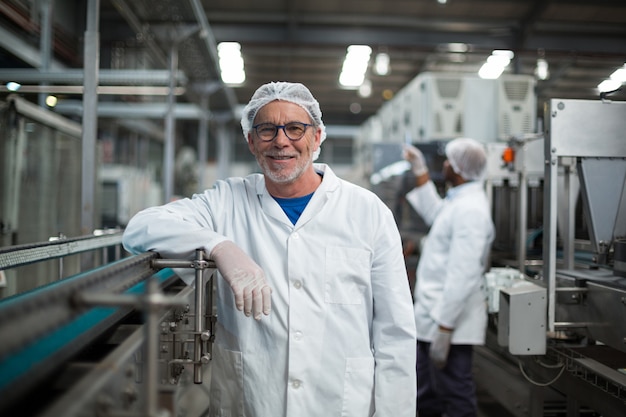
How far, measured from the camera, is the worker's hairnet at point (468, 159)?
281cm

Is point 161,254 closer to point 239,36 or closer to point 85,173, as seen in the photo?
point 85,173

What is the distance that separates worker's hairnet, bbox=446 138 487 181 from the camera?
9.21 ft

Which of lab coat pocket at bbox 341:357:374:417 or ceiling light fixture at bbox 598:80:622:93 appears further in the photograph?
ceiling light fixture at bbox 598:80:622:93

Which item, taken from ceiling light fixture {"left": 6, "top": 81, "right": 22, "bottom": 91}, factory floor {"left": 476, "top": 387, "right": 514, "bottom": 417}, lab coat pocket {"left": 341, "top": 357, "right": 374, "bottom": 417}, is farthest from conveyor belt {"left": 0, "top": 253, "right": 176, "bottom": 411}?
factory floor {"left": 476, "top": 387, "right": 514, "bottom": 417}

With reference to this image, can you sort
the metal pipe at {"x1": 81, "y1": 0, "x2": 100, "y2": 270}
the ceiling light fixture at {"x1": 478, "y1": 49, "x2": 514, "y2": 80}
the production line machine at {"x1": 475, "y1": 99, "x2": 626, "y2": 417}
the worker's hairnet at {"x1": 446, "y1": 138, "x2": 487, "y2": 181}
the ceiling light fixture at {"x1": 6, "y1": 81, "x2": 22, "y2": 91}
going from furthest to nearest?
the ceiling light fixture at {"x1": 478, "y1": 49, "x2": 514, "y2": 80} < the worker's hairnet at {"x1": 446, "y1": 138, "x2": 487, "y2": 181} < the ceiling light fixture at {"x1": 6, "y1": 81, "x2": 22, "y2": 91} < the metal pipe at {"x1": 81, "y1": 0, "x2": 100, "y2": 270} < the production line machine at {"x1": 475, "y1": 99, "x2": 626, "y2": 417}

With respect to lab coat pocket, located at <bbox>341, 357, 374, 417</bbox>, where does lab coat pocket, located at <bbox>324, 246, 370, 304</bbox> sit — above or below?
above

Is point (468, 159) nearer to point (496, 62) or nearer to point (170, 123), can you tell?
point (170, 123)

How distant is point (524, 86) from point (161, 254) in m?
3.41

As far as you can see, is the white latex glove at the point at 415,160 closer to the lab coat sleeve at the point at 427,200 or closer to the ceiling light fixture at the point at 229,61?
the lab coat sleeve at the point at 427,200

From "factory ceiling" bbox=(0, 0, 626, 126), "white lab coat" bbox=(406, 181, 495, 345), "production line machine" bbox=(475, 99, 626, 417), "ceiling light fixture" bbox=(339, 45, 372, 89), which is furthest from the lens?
"factory ceiling" bbox=(0, 0, 626, 126)

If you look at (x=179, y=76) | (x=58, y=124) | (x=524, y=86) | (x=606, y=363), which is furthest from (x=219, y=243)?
(x=524, y=86)

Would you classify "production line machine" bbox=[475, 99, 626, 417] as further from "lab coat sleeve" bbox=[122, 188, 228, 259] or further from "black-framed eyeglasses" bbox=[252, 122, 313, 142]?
"lab coat sleeve" bbox=[122, 188, 228, 259]

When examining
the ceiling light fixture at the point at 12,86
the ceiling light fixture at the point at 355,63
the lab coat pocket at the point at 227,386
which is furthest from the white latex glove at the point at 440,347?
the ceiling light fixture at the point at 355,63

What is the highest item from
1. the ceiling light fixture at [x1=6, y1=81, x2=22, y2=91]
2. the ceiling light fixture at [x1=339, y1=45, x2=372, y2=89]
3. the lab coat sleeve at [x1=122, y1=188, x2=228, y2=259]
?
the ceiling light fixture at [x1=339, y1=45, x2=372, y2=89]
